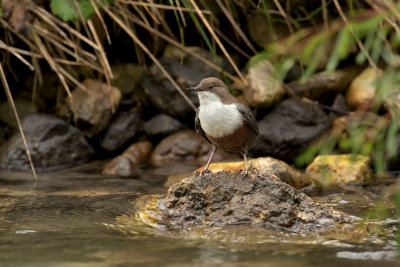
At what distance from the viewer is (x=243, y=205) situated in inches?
141

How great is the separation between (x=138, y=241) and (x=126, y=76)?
4217 millimetres

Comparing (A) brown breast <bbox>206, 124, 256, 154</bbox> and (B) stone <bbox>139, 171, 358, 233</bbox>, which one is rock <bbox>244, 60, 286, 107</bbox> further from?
(B) stone <bbox>139, 171, 358, 233</bbox>

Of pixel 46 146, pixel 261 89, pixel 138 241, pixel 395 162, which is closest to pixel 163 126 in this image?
pixel 261 89

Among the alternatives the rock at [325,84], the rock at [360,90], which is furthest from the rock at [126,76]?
the rock at [360,90]

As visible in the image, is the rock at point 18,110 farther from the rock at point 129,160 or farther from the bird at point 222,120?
the bird at point 222,120

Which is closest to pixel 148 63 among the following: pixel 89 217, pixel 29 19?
pixel 29 19

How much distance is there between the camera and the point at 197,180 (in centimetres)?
372

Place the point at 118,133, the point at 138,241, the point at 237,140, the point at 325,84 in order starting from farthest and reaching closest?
the point at 118,133
the point at 325,84
the point at 237,140
the point at 138,241

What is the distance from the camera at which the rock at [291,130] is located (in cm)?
628

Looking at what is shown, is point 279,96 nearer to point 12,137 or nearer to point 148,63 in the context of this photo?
point 148,63

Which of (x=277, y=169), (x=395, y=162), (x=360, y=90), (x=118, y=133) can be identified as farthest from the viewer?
(x=118, y=133)

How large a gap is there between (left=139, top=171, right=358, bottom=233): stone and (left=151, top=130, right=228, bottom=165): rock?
2.81 metres

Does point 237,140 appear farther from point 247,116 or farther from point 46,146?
point 46,146

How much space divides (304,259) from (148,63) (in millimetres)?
4818
